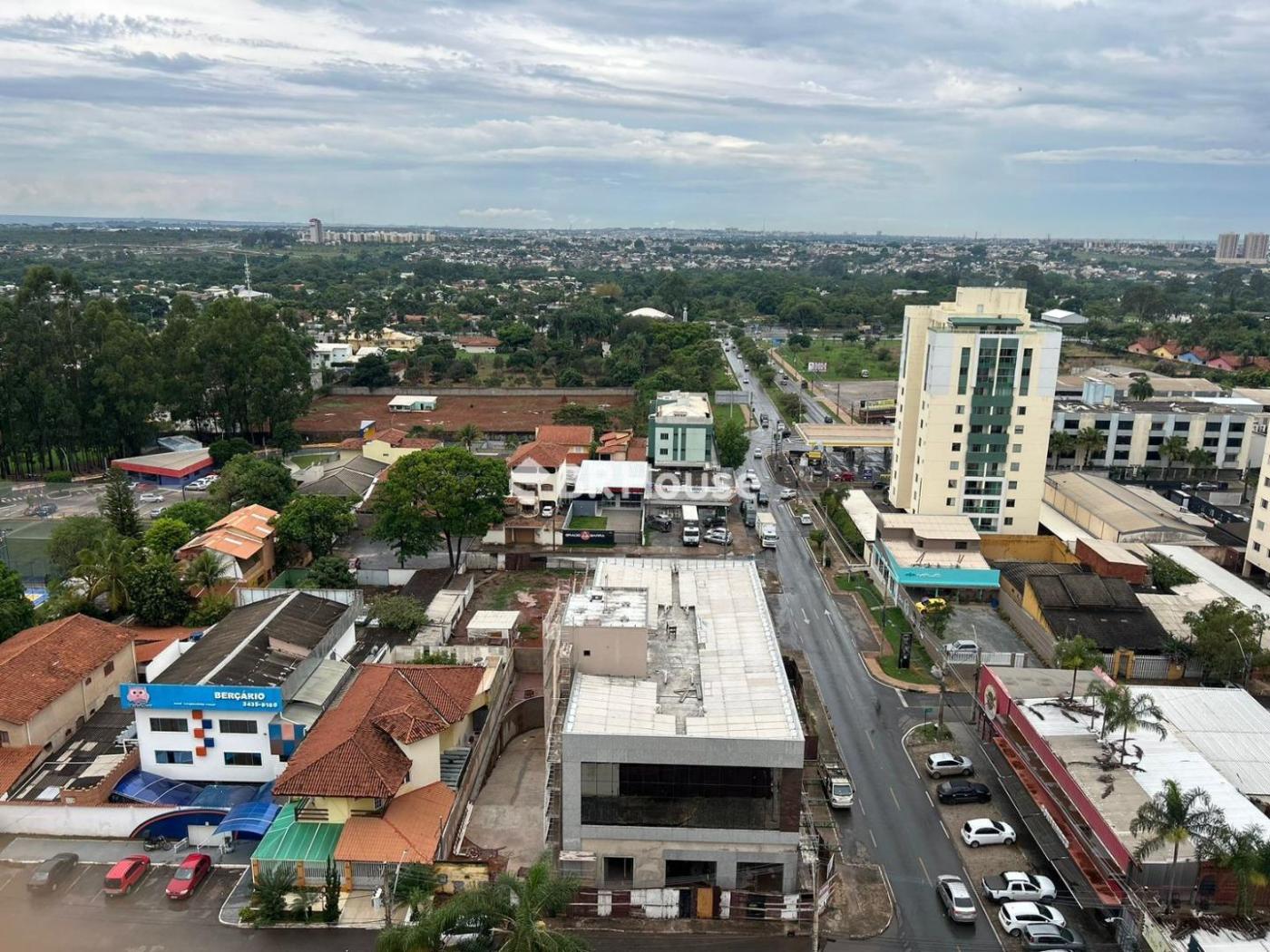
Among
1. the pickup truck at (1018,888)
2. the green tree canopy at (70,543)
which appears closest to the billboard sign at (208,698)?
the green tree canopy at (70,543)

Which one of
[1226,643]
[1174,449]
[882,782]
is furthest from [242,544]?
[1174,449]

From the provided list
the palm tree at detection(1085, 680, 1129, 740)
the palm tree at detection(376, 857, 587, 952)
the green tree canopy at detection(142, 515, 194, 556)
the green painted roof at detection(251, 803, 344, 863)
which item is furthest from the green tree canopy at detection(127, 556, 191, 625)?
the palm tree at detection(1085, 680, 1129, 740)

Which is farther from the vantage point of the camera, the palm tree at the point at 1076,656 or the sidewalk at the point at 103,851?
→ the palm tree at the point at 1076,656

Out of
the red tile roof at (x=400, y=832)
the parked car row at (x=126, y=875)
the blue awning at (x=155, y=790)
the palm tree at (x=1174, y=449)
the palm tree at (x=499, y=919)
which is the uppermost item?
the palm tree at (x=1174, y=449)

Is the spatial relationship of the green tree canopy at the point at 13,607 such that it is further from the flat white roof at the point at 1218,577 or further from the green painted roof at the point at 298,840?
the flat white roof at the point at 1218,577

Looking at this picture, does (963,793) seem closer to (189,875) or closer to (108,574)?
(189,875)

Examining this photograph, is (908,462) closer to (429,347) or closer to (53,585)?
(53,585)

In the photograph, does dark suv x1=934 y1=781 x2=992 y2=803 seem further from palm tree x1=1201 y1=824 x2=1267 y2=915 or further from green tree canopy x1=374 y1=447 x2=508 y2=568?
green tree canopy x1=374 y1=447 x2=508 y2=568
